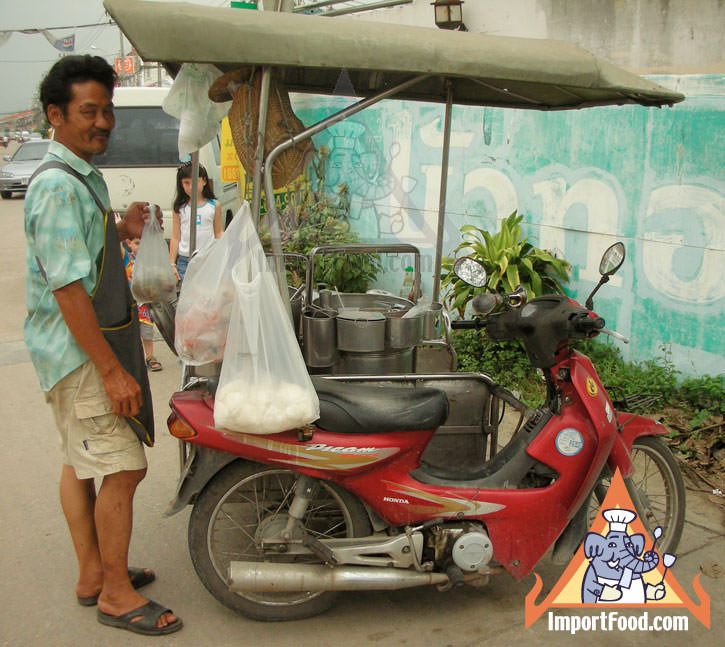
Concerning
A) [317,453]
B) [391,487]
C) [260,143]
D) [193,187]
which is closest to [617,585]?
[391,487]

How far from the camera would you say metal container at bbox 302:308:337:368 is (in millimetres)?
3473

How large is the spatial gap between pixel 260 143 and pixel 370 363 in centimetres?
127

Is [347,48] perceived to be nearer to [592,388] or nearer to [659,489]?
[592,388]

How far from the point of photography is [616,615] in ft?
9.56

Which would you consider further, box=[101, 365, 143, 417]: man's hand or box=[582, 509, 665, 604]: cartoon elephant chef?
box=[582, 509, 665, 604]: cartoon elephant chef

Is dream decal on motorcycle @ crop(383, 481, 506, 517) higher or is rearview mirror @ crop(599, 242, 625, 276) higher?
rearview mirror @ crop(599, 242, 625, 276)

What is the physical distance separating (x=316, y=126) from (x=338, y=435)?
1.17 meters

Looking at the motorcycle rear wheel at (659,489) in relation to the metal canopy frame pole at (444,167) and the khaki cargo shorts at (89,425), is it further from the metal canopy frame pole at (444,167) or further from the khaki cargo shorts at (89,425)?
the khaki cargo shorts at (89,425)

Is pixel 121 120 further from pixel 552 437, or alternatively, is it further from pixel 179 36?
pixel 552 437

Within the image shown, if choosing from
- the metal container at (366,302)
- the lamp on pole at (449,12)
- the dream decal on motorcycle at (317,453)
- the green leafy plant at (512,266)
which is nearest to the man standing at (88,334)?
the dream decal on motorcycle at (317,453)

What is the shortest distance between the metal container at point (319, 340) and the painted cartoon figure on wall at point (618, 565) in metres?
1.43

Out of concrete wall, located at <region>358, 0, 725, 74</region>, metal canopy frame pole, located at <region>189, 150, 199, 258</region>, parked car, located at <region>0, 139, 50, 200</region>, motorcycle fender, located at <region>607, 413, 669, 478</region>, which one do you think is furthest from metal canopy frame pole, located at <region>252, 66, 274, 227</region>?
parked car, located at <region>0, 139, 50, 200</region>

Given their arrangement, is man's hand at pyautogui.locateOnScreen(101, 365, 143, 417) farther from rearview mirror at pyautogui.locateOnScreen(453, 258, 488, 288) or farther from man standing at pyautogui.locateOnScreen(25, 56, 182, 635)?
rearview mirror at pyautogui.locateOnScreen(453, 258, 488, 288)

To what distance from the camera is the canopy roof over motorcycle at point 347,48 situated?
2297 mm
